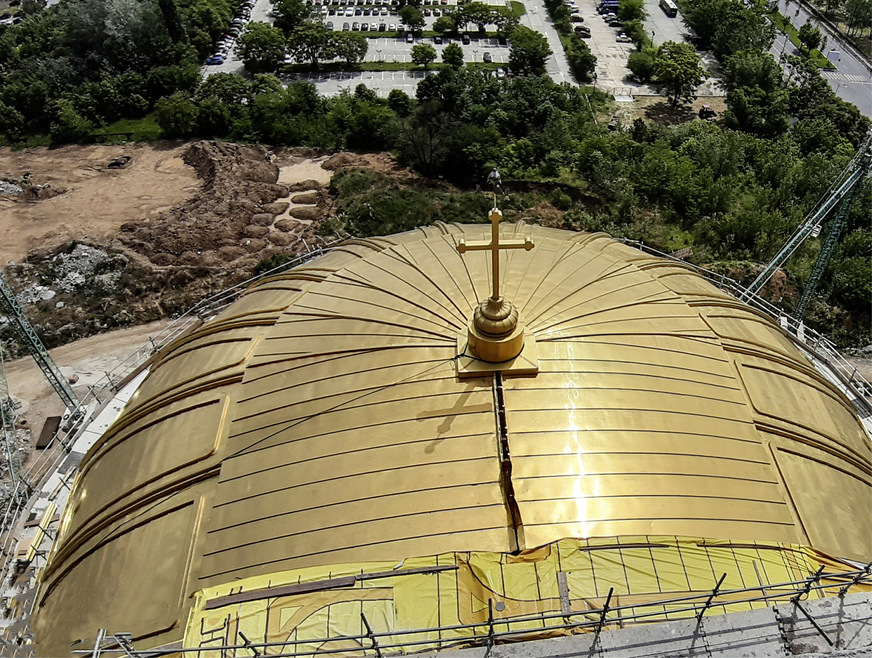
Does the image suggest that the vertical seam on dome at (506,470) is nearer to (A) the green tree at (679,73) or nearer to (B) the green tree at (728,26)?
(A) the green tree at (679,73)

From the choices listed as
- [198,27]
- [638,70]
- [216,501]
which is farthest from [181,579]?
[198,27]

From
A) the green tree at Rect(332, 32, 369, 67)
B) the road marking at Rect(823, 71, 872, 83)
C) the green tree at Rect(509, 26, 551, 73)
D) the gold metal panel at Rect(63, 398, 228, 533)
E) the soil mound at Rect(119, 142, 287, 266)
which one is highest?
the green tree at Rect(332, 32, 369, 67)

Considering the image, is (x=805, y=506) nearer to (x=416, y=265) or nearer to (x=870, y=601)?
(x=870, y=601)

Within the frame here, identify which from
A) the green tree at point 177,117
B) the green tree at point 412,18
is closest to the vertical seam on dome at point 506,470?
the green tree at point 177,117

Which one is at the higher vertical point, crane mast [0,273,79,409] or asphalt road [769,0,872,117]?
asphalt road [769,0,872,117]

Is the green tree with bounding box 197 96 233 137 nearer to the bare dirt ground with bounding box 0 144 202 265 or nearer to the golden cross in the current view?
the bare dirt ground with bounding box 0 144 202 265

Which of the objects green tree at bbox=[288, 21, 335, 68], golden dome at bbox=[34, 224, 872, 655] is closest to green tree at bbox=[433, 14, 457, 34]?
green tree at bbox=[288, 21, 335, 68]
